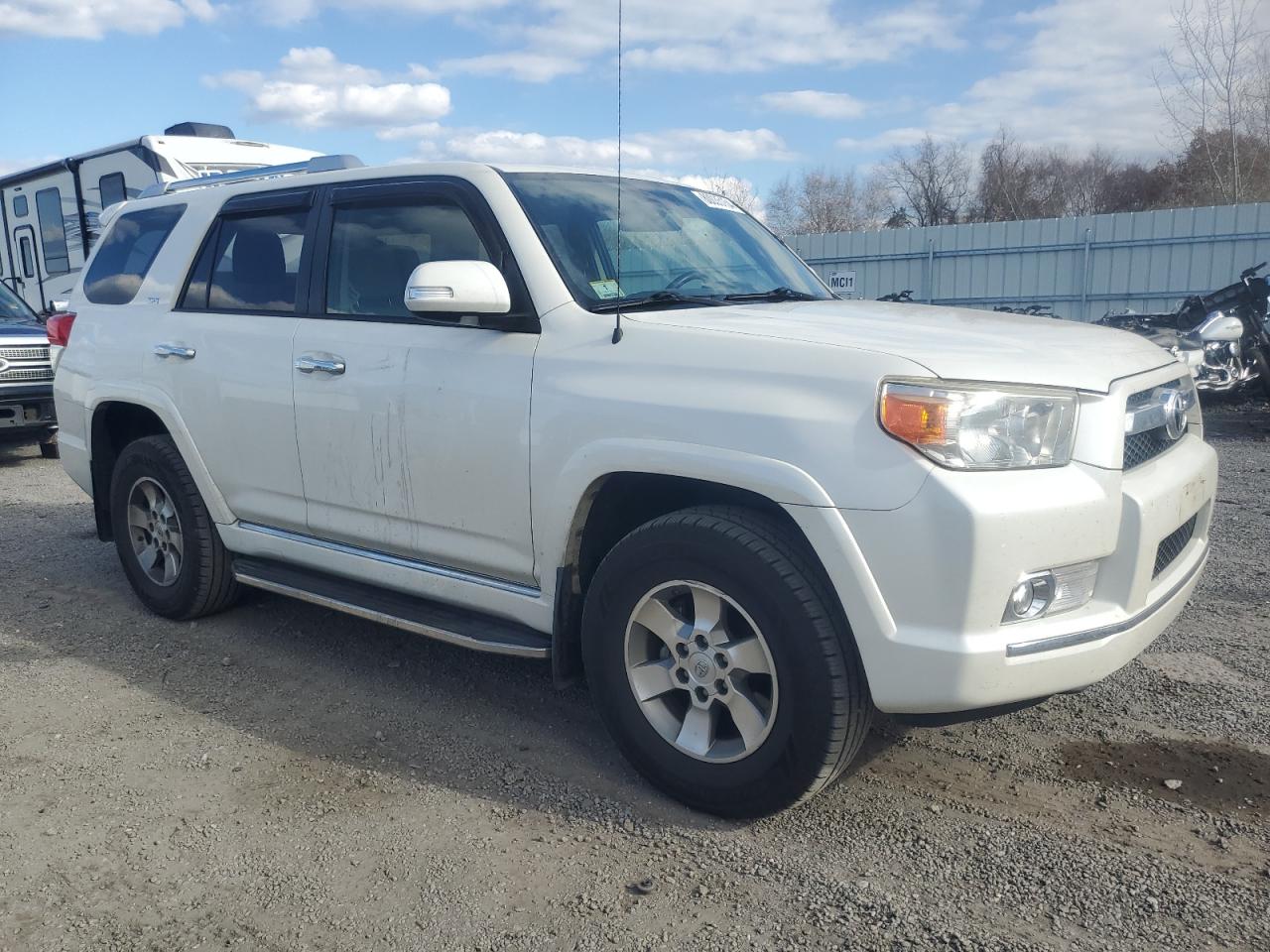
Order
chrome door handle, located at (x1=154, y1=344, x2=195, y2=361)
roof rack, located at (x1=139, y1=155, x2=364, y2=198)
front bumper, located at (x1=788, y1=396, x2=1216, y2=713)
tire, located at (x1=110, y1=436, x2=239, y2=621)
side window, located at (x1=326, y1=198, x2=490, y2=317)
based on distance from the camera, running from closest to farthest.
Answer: front bumper, located at (x1=788, y1=396, x2=1216, y2=713) → side window, located at (x1=326, y1=198, x2=490, y2=317) → chrome door handle, located at (x1=154, y1=344, x2=195, y2=361) → tire, located at (x1=110, y1=436, x2=239, y2=621) → roof rack, located at (x1=139, y1=155, x2=364, y2=198)

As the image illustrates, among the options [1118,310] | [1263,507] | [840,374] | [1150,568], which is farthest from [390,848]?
[1118,310]

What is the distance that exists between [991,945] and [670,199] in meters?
2.96

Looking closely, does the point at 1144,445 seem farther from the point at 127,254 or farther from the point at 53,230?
the point at 53,230

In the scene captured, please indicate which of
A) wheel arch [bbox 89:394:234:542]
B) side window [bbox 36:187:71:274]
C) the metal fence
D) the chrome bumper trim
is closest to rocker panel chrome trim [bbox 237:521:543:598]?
wheel arch [bbox 89:394:234:542]

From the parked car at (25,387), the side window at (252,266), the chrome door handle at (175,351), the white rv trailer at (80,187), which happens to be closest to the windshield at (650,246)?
the side window at (252,266)

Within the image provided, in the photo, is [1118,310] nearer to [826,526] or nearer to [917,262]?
[917,262]

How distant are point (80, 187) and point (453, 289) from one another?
1209 centimetres

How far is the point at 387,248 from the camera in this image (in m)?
4.11

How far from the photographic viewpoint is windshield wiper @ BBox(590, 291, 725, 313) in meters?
3.54

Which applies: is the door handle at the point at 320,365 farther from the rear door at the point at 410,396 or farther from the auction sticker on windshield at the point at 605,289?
the auction sticker on windshield at the point at 605,289

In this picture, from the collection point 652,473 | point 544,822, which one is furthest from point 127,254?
point 544,822

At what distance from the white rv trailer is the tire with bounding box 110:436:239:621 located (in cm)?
639

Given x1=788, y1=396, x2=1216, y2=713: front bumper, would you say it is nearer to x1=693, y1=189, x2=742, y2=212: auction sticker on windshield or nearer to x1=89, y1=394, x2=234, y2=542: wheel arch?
x1=693, y1=189, x2=742, y2=212: auction sticker on windshield

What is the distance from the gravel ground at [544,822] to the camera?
271cm
